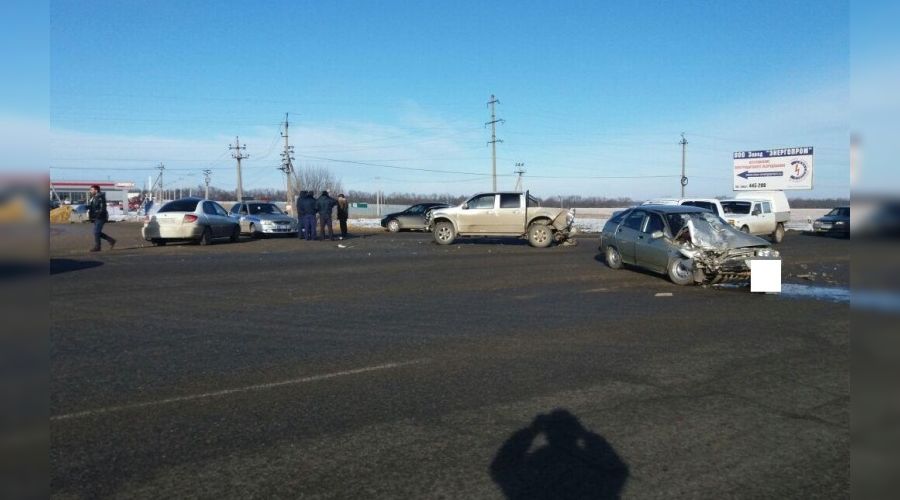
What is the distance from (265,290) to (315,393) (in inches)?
259

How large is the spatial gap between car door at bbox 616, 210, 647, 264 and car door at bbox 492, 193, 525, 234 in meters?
6.62

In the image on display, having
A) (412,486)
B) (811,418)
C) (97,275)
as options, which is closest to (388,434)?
(412,486)

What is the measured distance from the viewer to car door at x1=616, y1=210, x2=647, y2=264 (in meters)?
14.3

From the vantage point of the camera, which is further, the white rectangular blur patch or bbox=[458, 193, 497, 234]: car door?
bbox=[458, 193, 497, 234]: car door

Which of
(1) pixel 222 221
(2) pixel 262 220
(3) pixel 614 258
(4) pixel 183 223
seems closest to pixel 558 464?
(3) pixel 614 258

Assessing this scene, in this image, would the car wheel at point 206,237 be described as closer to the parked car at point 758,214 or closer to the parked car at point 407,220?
the parked car at point 407,220

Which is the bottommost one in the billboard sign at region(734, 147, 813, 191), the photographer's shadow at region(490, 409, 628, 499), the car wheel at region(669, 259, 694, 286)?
the photographer's shadow at region(490, 409, 628, 499)

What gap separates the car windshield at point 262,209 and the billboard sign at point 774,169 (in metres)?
30.9

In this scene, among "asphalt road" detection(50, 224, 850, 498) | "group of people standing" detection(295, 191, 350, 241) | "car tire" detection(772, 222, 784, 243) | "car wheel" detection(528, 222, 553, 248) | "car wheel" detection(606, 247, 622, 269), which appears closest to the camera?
"asphalt road" detection(50, 224, 850, 498)

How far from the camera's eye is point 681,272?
1269 cm

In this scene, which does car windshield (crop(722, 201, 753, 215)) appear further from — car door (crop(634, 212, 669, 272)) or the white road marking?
the white road marking

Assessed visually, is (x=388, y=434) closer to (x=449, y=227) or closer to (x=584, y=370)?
(x=584, y=370)

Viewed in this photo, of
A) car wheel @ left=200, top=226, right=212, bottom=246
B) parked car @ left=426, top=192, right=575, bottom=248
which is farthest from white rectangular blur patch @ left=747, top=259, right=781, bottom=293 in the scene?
car wheel @ left=200, top=226, right=212, bottom=246

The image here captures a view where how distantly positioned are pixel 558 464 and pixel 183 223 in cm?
1894
